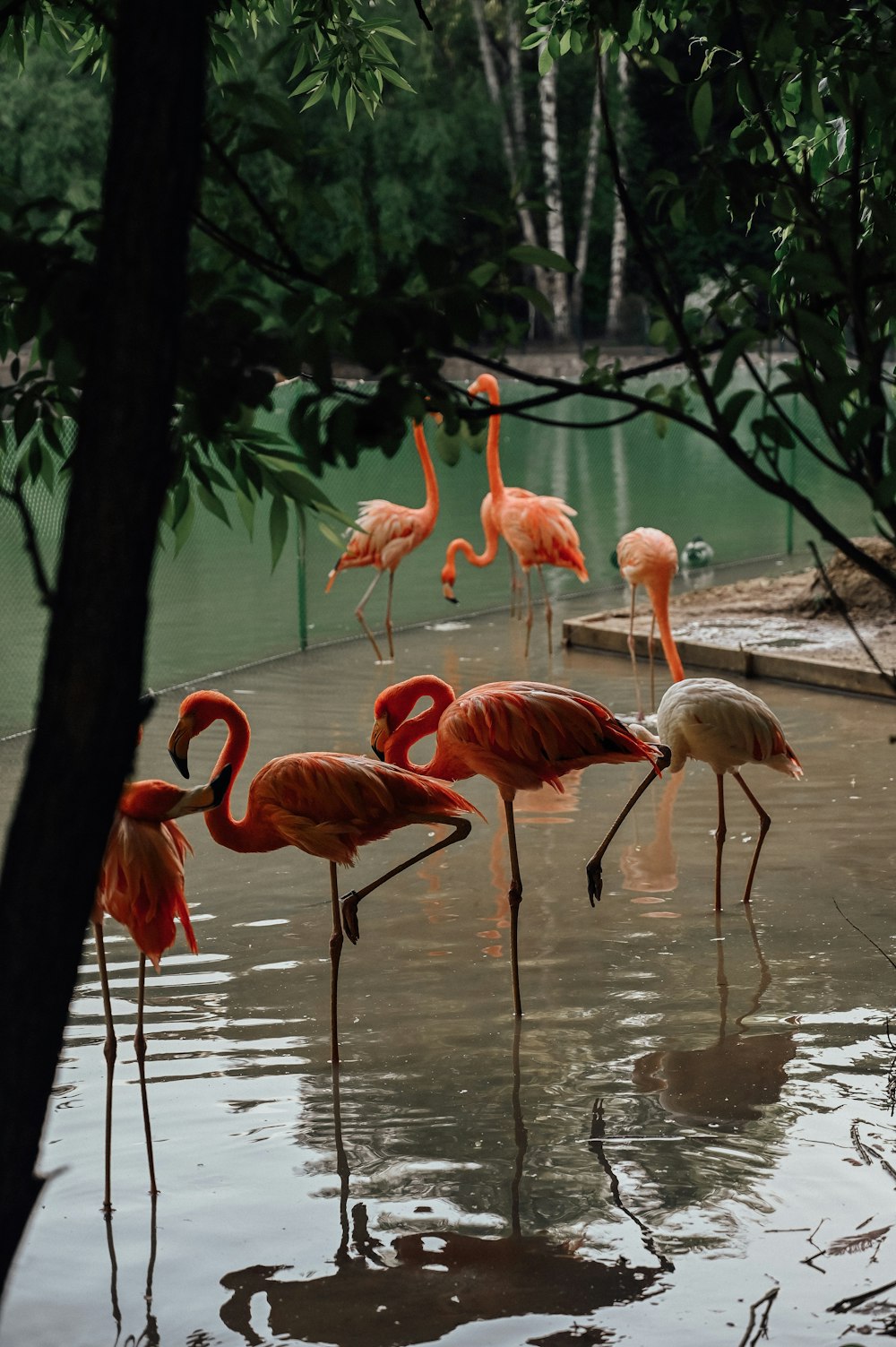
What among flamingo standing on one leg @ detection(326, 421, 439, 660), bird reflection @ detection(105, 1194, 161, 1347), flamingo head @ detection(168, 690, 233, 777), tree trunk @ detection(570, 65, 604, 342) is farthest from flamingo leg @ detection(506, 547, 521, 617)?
tree trunk @ detection(570, 65, 604, 342)

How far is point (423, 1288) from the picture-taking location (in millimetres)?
3330

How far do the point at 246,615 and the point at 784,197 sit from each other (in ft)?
30.9

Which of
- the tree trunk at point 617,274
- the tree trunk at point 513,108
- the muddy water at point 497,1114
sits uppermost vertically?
the tree trunk at point 513,108

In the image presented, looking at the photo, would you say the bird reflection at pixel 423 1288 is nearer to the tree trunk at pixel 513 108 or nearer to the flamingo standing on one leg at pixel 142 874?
the flamingo standing on one leg at pixel 142 874

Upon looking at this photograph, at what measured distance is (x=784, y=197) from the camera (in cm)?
259

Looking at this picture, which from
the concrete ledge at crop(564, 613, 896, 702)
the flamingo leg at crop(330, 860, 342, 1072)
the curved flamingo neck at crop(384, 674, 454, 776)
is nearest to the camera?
the flamingo leg at crop(330, 860, 342, 1072)

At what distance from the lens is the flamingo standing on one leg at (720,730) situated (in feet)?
18.3

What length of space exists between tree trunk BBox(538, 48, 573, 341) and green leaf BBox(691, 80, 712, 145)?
1041 inches

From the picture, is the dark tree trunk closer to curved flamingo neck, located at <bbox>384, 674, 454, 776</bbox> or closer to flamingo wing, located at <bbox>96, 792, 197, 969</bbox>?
flamingo wing, located at <bbox>96, 792, 197, 969</bbox>

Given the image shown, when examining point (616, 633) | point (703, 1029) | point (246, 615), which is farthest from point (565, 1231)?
point (246, 615)

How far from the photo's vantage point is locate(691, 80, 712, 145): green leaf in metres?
2.66

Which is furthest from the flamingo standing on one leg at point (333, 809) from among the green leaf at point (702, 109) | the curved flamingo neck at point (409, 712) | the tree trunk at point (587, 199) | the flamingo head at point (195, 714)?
the tree trunk at point (587, 199)

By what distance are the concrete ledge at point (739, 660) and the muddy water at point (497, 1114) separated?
2.53m

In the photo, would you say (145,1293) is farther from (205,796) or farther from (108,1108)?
(205,796)
